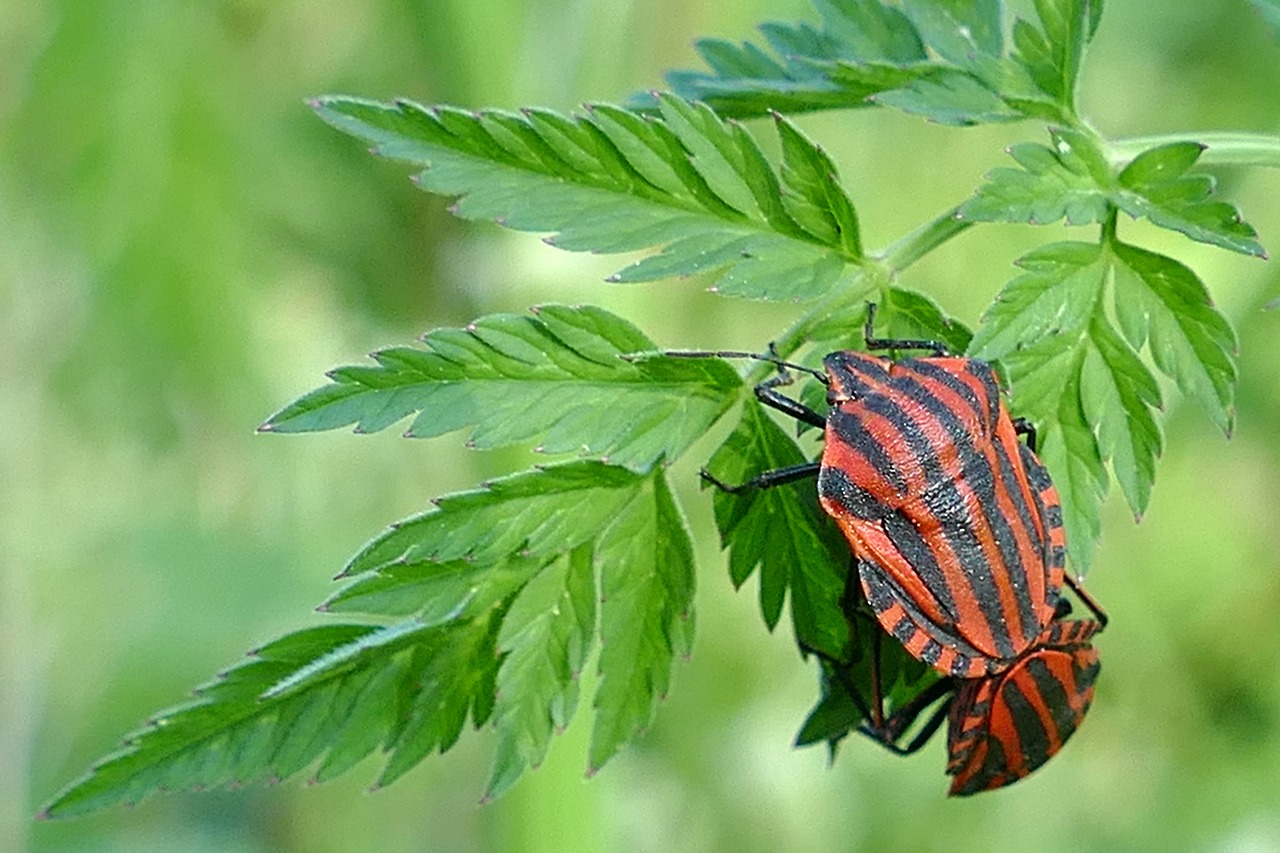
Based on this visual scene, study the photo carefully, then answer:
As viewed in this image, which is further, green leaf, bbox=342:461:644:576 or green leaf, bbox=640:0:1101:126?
green leaf, bbox=640:0:1101:126

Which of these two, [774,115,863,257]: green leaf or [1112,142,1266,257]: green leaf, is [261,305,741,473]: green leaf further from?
[1112,142,1266,257]: green leaf

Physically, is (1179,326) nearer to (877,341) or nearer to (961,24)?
(877,341)

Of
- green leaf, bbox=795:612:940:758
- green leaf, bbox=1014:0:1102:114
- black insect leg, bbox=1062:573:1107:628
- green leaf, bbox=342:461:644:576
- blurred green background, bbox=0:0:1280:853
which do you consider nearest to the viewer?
green leaf, bbox=342:461:644:576

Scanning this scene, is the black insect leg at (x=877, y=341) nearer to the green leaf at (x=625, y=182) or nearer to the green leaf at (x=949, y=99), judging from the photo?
the green leaf at (x=625, y=182)

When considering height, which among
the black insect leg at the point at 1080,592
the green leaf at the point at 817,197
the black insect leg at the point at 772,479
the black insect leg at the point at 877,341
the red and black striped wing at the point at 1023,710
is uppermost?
the green leaf at the point at 817,197

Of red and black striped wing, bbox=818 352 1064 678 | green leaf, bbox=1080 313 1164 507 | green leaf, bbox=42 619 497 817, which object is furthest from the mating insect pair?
green leaf, bbox=42 619 497 817

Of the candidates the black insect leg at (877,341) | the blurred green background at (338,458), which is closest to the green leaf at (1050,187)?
the black insect leg at (877,341)
